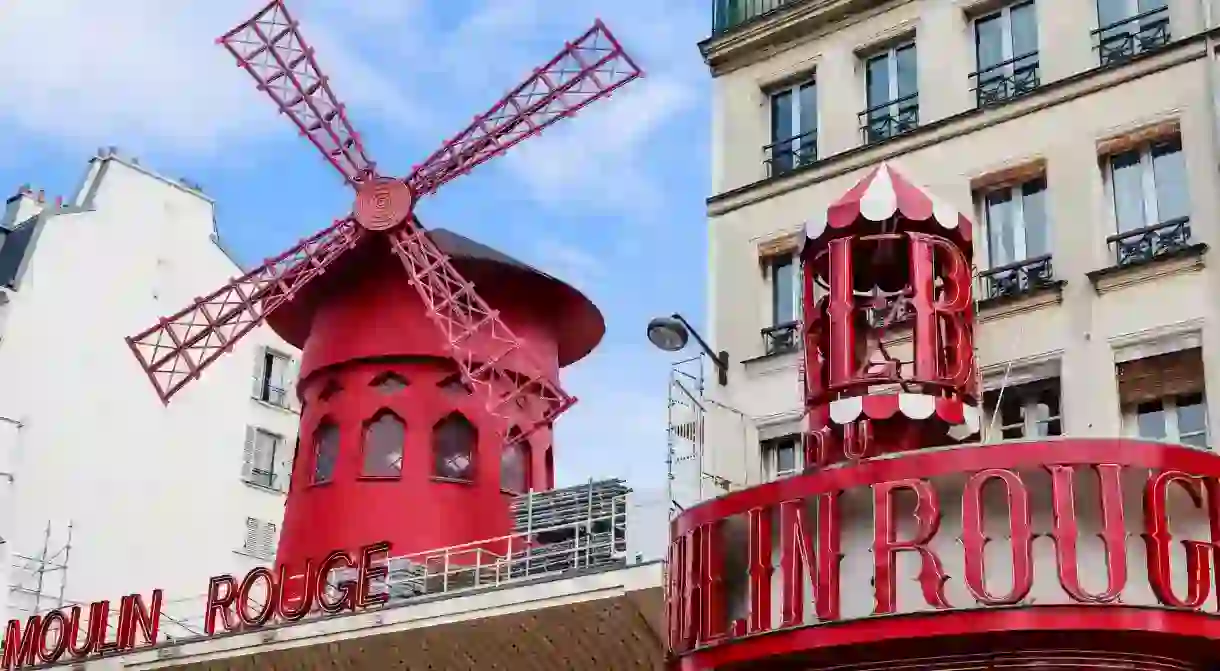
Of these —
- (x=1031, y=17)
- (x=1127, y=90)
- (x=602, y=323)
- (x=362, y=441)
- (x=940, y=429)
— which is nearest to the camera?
(x=940, y=429)

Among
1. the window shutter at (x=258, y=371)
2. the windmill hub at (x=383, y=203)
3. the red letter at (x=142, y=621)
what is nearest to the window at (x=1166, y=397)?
the windmill hub at (x=383, y=203)

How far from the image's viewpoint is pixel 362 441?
14.6 m

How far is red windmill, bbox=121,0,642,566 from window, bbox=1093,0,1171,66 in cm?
635

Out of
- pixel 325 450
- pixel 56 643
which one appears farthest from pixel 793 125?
pixel 56 643

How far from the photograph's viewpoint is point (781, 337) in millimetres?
10281

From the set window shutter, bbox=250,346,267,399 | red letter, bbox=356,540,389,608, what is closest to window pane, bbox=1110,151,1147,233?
red letter, bbox=356,540,389,608

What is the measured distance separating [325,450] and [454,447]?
3.93 feet

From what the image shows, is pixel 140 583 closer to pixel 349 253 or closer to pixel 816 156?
pixel 349 253

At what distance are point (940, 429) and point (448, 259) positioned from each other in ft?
24.2

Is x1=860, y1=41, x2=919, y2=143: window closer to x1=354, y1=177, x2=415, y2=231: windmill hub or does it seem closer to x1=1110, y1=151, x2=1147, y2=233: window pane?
x1=1110, y1=151, x2=1147, y2=233: window pane

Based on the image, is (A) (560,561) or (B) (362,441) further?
(B) (362,441)

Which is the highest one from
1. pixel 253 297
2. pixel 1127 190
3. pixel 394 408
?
pixel 253 297

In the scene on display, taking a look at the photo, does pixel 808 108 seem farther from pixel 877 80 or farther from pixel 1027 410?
pixel 1027 410

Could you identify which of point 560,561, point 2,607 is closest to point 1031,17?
point 560,561
